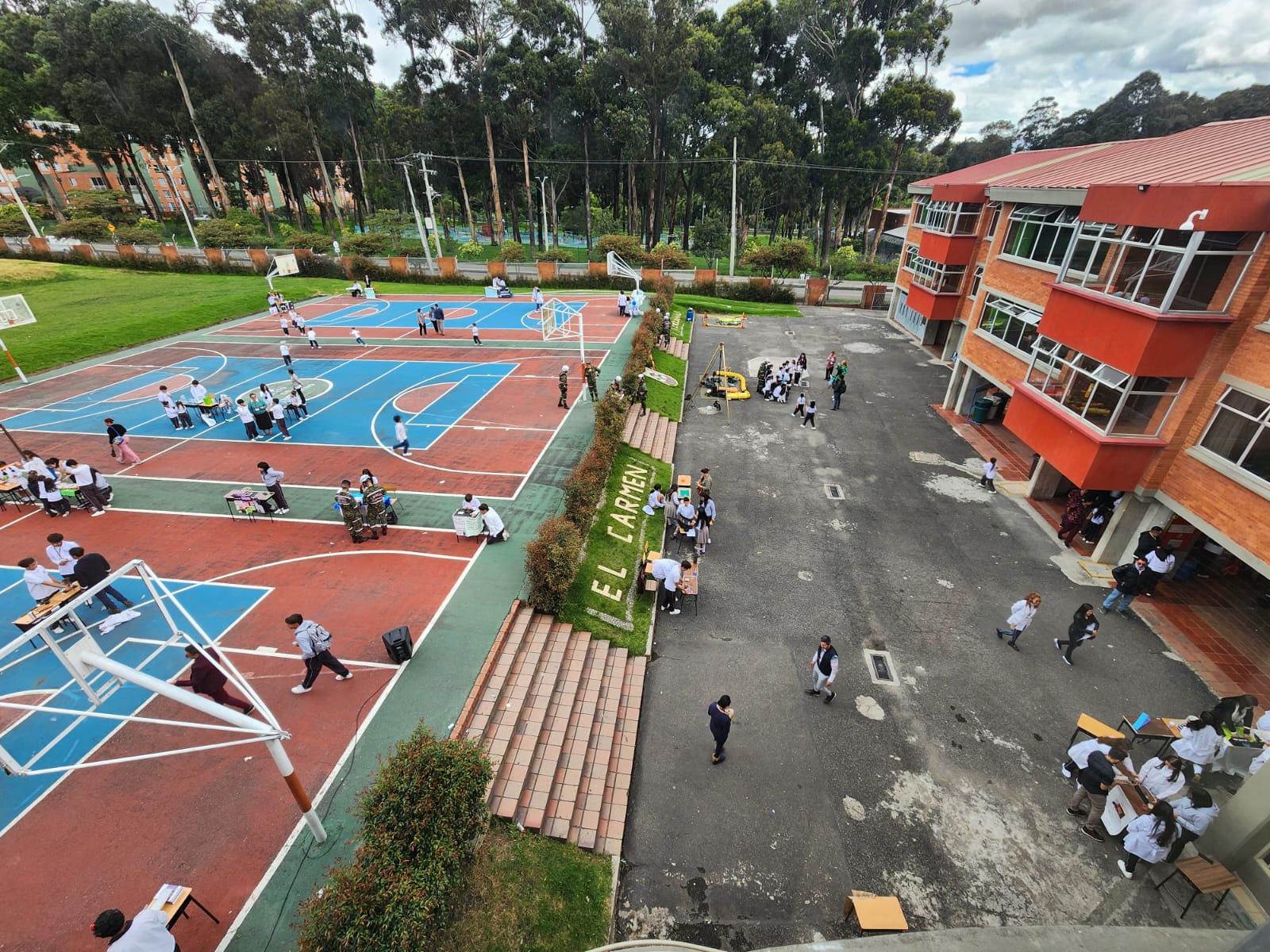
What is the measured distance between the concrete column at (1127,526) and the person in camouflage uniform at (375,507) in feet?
63.7

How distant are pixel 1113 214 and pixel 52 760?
948 inches

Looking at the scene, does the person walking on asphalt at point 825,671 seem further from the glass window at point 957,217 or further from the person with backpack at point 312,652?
the glass window at point 957,217

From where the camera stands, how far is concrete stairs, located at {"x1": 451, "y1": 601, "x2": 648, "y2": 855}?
8469mm

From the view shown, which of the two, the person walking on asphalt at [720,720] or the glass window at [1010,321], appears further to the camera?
the glass window at [1010,321]

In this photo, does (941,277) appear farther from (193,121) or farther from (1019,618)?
(193,121)

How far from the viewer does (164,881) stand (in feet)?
23.0

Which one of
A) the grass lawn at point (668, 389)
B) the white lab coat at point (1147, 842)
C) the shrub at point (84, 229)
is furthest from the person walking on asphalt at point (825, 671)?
the shrub at point (84, 229)

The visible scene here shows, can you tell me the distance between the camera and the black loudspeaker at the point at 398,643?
1008cm

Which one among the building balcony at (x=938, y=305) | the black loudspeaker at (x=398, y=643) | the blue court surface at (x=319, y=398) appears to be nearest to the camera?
the black loudspeaker at (x=398, y=643)

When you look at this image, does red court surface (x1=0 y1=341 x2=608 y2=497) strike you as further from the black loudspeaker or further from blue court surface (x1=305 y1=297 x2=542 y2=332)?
blue court surface (x1=305 y1=297 x2=542 y2=332)

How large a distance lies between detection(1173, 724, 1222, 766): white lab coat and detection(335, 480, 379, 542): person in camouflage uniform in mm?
17124

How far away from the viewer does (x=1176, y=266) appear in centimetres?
1193

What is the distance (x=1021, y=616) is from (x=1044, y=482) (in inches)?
322

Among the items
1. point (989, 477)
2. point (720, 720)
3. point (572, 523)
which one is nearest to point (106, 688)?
point (572, 523)
